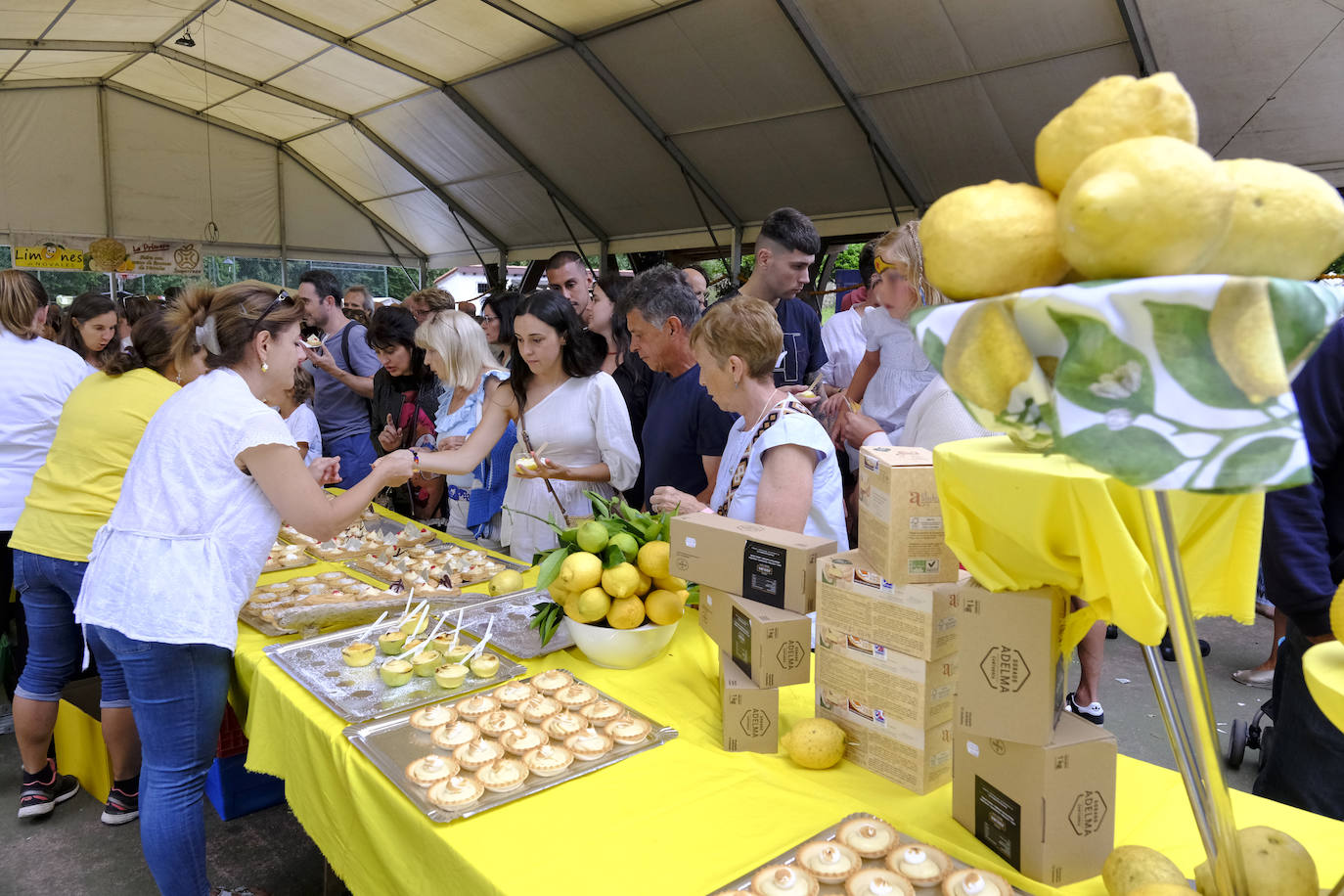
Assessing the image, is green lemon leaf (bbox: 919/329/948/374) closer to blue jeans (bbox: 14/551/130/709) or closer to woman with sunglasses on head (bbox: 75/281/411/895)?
woman with sunglasses on head (bbox: 75/281/411/895)

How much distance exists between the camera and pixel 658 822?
1.28 metres

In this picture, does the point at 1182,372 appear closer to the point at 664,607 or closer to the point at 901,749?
the point at 901,749

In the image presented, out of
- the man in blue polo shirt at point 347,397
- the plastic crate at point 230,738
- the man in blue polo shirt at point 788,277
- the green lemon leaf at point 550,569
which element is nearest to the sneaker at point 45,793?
the plastic crate at point 230,738

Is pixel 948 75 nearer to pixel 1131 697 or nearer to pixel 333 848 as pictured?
pixel 1131 697

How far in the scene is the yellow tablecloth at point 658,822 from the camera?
1172 millimetres

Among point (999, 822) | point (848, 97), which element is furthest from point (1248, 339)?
point (848, 97)

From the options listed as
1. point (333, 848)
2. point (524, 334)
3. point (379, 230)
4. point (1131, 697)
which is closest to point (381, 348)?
point (524, 334)

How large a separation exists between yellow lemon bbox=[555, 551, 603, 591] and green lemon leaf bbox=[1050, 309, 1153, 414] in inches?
52.8

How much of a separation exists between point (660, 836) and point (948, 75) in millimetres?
7645

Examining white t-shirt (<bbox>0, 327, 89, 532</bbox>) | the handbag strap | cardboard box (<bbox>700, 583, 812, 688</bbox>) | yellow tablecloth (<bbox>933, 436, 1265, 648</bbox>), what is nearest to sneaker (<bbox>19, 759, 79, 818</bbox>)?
white t-shirt (<bbox>0, 327, 89, 532</bbox>)

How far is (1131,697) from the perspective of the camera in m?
3.79

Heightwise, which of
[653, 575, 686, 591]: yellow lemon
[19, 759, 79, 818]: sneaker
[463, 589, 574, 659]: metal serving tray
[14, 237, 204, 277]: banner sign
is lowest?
[19, 759, 79, 818]: sneaker

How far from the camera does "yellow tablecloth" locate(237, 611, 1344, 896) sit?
1.17 meters

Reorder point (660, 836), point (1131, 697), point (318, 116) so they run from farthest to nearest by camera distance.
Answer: point (318, 116), point (1131, 697), point (660, 836)
